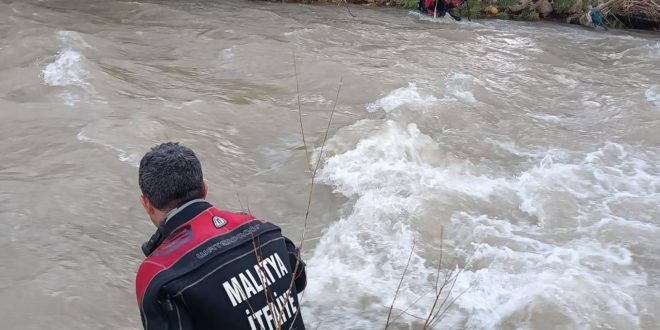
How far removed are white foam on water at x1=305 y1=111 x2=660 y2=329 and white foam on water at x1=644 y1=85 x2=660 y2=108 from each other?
62.6 inches

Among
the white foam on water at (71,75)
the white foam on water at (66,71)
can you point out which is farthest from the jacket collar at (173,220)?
the white foam on water at (66,71)

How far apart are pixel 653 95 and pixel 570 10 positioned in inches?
237

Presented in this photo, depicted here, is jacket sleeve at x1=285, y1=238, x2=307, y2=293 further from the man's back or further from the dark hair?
the dark hair

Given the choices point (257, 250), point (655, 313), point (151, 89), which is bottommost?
point (655, 313)

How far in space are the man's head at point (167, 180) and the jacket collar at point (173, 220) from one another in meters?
0.04

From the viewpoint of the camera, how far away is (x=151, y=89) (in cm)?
712

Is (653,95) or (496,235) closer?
(496,235)

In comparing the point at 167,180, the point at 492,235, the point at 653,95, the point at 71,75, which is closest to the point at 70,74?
the point at 71,75

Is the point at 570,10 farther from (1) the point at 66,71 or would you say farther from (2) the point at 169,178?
(2) the point at 169,178

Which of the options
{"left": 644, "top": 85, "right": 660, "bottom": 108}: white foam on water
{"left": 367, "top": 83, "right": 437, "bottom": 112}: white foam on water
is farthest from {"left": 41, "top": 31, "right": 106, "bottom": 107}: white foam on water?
{"left": 644, "top": 85, "right": 660, "bottom": 108}: white foam on water

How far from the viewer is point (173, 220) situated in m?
2.01

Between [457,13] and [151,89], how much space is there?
8.03m

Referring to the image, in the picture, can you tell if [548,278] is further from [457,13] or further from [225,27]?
[457,13]

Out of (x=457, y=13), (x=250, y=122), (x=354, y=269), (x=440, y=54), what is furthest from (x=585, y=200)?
(x=457, y=13)
